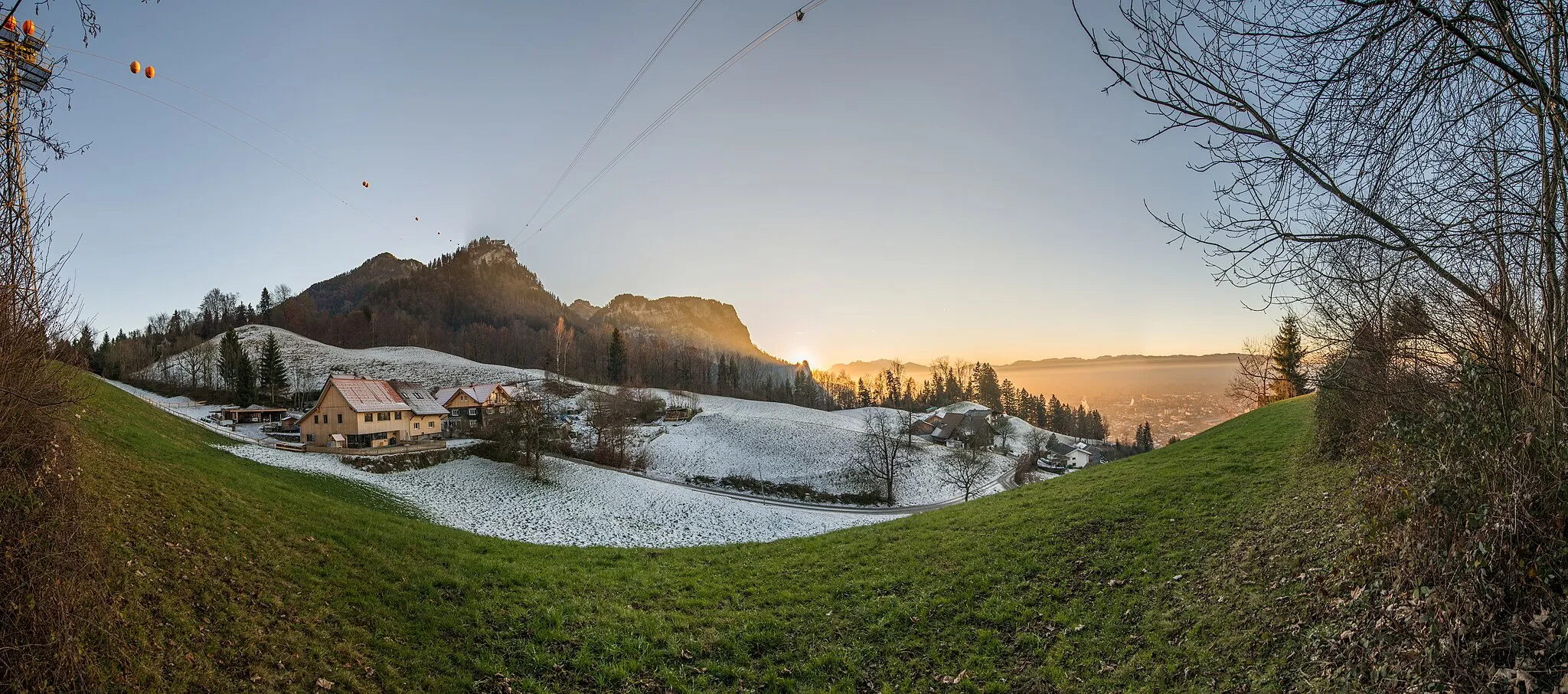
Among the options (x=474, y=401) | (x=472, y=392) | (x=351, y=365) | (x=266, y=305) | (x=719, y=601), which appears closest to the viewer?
(x=719, y=601)

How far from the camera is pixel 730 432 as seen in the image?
57406 millimetres

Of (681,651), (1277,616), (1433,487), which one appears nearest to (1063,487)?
(1277,616)

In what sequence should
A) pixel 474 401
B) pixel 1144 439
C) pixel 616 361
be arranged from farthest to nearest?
pixel 616 361 < pixel 1144 439 < pixel 474 401

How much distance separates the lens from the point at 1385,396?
18.6ft

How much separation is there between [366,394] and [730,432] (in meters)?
31.9

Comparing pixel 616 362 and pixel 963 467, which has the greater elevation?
pixel 616 362

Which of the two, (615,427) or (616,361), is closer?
(615,427)

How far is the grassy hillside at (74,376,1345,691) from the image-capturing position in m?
5.60

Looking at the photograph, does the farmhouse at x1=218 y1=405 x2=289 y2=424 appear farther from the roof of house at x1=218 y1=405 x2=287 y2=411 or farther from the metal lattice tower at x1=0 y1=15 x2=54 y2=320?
the metal lattice tower at x1=0 y1=15 x2=54 y2=320

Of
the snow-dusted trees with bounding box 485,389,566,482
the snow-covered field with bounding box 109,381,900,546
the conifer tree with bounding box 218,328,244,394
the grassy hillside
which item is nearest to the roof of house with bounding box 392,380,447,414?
the snow-dusted trees with bounding box 485,389,566,482

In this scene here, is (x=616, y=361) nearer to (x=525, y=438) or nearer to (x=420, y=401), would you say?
(x=420, y=401)

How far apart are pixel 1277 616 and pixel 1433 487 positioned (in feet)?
6.49

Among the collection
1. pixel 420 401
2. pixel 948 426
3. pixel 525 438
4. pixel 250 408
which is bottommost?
pixel 948 426

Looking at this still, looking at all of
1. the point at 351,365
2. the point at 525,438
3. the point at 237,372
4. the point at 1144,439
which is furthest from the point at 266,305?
the point at 1144,439
